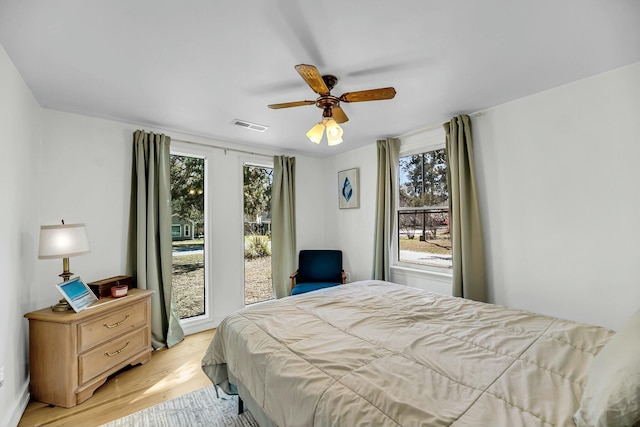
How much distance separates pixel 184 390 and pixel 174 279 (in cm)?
153

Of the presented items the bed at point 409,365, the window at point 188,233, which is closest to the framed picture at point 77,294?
the window at point 188,233

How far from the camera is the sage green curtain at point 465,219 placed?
109 inches

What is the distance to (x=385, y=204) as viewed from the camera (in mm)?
3656

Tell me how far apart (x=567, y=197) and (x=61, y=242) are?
13.5 ft

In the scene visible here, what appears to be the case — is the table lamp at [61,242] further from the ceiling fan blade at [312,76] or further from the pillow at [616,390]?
the pillow at [616,390]

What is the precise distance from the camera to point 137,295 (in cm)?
265

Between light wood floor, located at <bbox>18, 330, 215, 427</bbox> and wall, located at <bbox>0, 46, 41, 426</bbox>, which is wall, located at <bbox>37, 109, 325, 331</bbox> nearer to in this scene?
wall, located at <bbox>0, 46, 41, 426</bbox>

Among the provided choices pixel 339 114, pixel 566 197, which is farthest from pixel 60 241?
pixel 566 197

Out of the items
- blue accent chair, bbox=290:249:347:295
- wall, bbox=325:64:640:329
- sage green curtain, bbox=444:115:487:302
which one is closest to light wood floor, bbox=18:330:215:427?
blue accent chair, bbox=290:249:347:295

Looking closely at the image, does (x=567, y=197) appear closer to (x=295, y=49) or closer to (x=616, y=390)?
(x=616, y=390)

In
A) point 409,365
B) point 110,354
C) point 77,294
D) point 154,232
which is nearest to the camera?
point 409,365

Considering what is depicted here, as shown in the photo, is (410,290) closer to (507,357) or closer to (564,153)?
(507,357)

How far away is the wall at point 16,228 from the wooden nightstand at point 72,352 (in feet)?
0.37

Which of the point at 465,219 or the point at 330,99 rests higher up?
the point at 330,99
